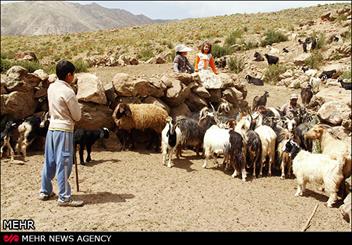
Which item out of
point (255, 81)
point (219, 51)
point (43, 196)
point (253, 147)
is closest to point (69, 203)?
point (43, 196)

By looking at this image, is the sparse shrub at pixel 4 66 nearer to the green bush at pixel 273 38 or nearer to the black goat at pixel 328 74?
the black goat at pixel 328 74

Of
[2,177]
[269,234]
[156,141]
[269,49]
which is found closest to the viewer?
[269,234]

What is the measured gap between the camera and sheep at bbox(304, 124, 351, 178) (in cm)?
618

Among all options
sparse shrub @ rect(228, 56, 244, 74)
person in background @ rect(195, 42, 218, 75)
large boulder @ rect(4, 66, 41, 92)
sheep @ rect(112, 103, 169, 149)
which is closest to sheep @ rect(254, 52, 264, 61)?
sparse shrub @ rect(228, 56, 244, 74)

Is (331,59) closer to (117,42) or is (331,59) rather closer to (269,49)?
(269,49)

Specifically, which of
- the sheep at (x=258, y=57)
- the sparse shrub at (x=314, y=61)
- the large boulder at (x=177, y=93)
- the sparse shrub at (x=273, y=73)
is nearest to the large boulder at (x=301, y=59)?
the sparse shrub at (x=314, y=61)

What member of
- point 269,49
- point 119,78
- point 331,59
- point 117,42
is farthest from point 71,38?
point 119,78

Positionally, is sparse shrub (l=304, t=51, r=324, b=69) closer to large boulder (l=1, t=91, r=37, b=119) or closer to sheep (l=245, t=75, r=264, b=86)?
sheep (l=245, t=75, r=264, b=86)

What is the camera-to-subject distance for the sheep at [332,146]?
6.18 metres

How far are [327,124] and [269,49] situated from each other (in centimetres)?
1697

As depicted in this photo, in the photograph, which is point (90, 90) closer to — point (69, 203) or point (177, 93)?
point (177, 93)

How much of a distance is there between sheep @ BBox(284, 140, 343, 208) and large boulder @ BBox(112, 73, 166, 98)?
4196 millimetres

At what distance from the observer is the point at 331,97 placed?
366 inches

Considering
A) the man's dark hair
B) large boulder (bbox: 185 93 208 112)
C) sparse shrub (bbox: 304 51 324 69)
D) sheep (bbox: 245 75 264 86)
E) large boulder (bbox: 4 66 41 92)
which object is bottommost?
large boulder (bbox: 185 93 208 112)
